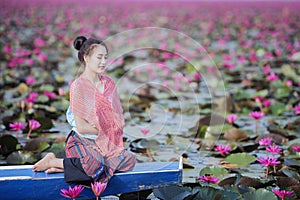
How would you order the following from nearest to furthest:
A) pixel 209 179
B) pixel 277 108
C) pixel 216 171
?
pixel 209 179, pixel 216 171, pixel 277 108

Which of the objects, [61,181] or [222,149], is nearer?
[61,181]

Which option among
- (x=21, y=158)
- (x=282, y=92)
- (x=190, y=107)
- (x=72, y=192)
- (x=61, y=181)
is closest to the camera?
(x=72, y=192)

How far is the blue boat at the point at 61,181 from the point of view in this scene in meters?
2.45

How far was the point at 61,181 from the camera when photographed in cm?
247

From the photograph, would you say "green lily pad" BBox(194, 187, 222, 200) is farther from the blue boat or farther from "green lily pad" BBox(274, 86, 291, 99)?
"green lily pad" BBox(274, 86, 291, 99)

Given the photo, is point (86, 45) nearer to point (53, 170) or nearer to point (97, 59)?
point (97, 59)

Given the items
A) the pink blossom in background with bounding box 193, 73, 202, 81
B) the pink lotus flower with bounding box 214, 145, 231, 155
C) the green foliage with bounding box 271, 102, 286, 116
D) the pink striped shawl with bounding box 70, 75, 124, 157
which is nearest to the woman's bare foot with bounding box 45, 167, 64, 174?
the pink striped shawl with bounding box 70, 75, 124, 157

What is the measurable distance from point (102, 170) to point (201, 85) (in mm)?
3301

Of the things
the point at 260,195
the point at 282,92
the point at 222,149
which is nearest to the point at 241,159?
the point at 222,149

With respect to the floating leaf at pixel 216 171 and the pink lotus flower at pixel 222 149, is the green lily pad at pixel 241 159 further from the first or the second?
the floating leaf at pixel 216 171

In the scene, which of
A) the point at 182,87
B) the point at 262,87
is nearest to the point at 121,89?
the point at 182,87

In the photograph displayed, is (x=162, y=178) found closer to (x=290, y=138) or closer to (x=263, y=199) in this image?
(x=263, y=199)

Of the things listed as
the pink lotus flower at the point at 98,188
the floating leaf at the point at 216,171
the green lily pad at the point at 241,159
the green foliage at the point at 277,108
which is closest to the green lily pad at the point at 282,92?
the green foliage at the point at 277,108

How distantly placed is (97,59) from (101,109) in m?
0.18
